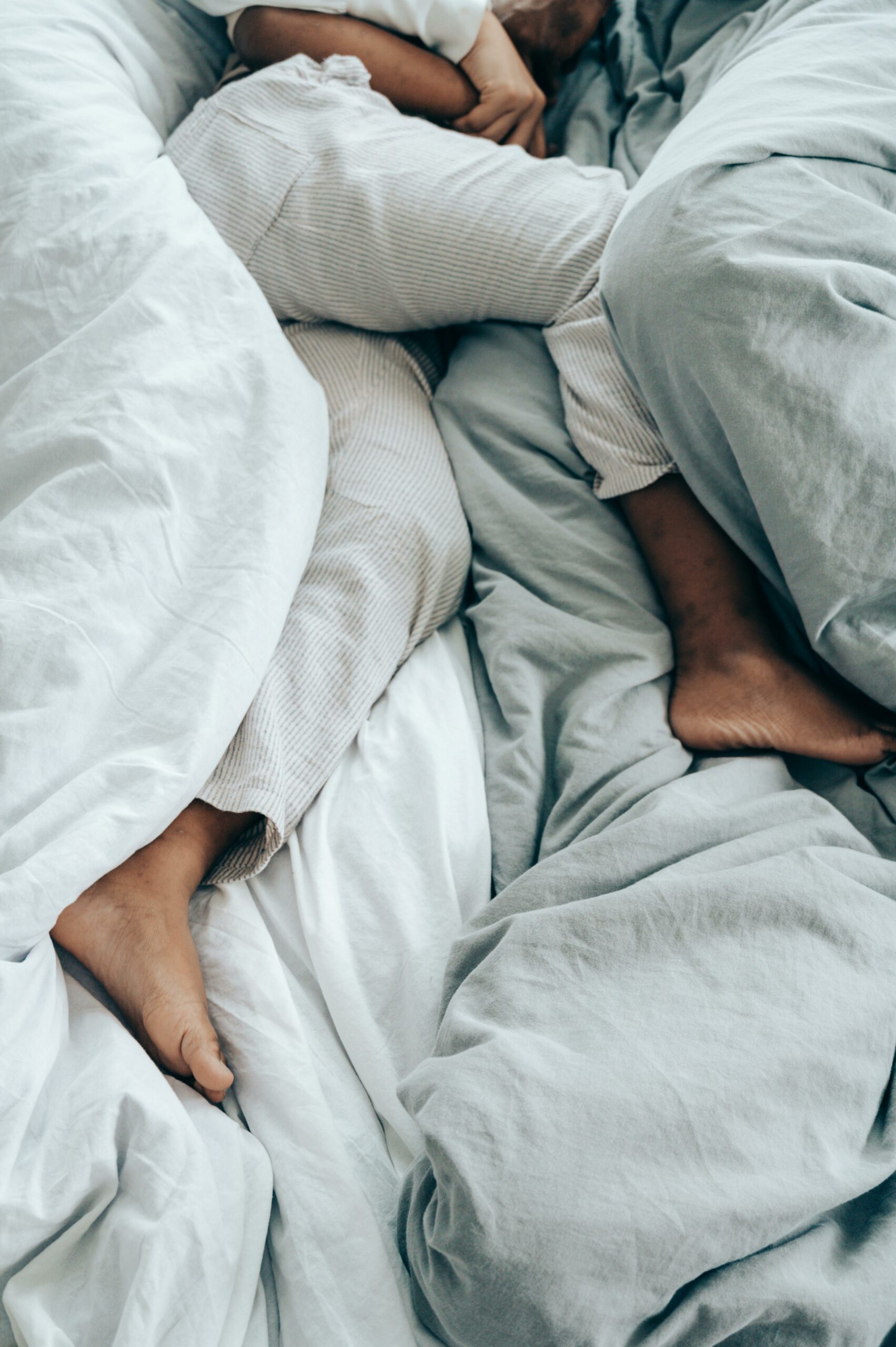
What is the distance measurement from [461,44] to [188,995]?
3.27 ft

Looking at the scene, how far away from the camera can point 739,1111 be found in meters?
0.48

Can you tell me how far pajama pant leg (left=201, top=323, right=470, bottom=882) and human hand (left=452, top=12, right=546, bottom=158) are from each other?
300mm

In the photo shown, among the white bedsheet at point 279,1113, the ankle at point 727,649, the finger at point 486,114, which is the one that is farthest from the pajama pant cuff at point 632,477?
the finger at point 486,114

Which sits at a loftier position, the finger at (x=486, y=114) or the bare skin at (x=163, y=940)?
the finger at (x=486, y=114)

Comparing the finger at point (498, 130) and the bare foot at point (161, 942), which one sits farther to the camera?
the finger at point (498, 130)

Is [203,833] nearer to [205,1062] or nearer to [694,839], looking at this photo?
[205,1062]

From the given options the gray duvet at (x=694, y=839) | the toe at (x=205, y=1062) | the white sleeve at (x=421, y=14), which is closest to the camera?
the gray duvet at (x=694, y=839)

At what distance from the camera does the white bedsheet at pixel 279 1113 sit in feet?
1.58

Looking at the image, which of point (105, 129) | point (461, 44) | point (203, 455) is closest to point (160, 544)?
point (203, 455)

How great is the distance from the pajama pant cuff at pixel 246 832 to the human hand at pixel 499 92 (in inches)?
31.3

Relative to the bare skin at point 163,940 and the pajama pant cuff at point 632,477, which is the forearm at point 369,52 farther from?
the bare skin at point 163,940

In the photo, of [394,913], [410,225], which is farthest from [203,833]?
[410,225]

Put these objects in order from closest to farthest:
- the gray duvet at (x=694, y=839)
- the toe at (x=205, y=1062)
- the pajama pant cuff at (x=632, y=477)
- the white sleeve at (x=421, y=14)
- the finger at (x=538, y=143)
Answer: the gray duvet at (x=694, y=839)
the toe at (x=205, y=1062)
the pajama pant cuff at (x=632, y=477)
the white sleeve at (x=421, y=14)
the finger at (x=538, y=143)

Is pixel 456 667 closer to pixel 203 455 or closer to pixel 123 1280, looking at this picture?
pixel 203 455
